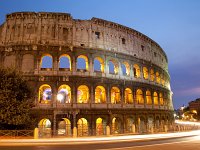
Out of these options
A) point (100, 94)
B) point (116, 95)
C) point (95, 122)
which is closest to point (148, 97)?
point (116, 95)

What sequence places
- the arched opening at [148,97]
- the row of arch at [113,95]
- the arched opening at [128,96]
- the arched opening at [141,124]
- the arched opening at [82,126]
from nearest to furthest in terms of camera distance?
the arched opening at [82,126], the row of arch at [113,95], the arched opening at [141,124], the arched opening at [128,96], the arched opening at [148,97]

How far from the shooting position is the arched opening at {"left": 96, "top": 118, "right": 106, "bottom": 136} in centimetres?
2260

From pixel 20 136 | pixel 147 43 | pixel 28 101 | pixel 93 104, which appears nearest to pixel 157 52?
pixel 147 43

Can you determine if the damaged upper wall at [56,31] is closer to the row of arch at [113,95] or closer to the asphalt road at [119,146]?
the row of arch at [113,95]

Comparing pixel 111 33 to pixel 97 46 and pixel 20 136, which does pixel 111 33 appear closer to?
pixel 97 46

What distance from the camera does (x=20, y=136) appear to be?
17734 millimetres

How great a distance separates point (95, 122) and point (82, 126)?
5.83 ft

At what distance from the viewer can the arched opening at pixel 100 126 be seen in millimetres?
22597

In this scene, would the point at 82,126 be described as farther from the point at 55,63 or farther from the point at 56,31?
the point at 56,31

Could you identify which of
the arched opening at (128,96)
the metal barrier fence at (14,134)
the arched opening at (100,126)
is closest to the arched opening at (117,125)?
the arched opening at (100,126)

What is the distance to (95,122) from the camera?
2341cm

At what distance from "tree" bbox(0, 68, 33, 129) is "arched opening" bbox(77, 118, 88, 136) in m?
5.46

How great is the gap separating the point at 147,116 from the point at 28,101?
1682 cm

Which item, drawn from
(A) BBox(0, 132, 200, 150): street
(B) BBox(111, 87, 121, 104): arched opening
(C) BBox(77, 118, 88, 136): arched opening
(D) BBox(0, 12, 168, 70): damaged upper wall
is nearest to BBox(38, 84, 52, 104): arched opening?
(C) BBox(77, 118, 88, 136): arched opening
